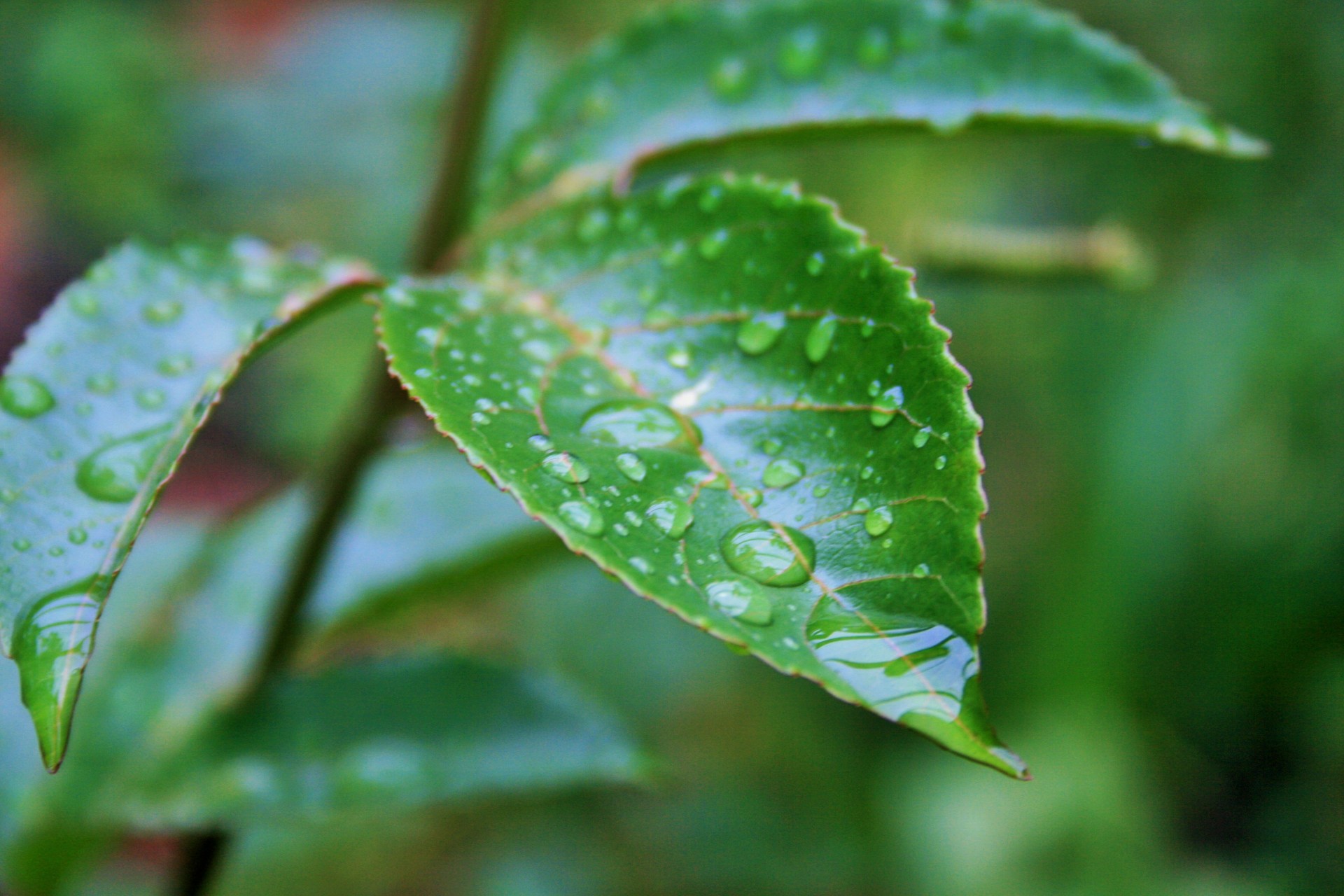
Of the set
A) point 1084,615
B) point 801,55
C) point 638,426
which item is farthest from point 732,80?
point 1084,615

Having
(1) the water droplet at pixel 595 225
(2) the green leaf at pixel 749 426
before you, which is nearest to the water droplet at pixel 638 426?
(2) the green leaf at pixel 749 426

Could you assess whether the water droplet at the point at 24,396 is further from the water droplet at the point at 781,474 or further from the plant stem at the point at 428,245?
the water droplet at the point at 781,474

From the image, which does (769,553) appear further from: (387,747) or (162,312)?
(387,747)

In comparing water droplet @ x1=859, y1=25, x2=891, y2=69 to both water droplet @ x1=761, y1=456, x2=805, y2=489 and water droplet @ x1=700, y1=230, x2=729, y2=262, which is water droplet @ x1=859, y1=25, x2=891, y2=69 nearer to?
water droplet @ x1=700, y1=230, x2=729, y2=262

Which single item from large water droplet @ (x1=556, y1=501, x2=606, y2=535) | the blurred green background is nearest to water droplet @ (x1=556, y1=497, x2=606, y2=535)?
large water droplet @ (x1=556, y1=501, x2=606, y2=535)

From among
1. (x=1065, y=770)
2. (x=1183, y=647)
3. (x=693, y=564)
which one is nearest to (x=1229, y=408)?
A: (x=1183, y=647)
